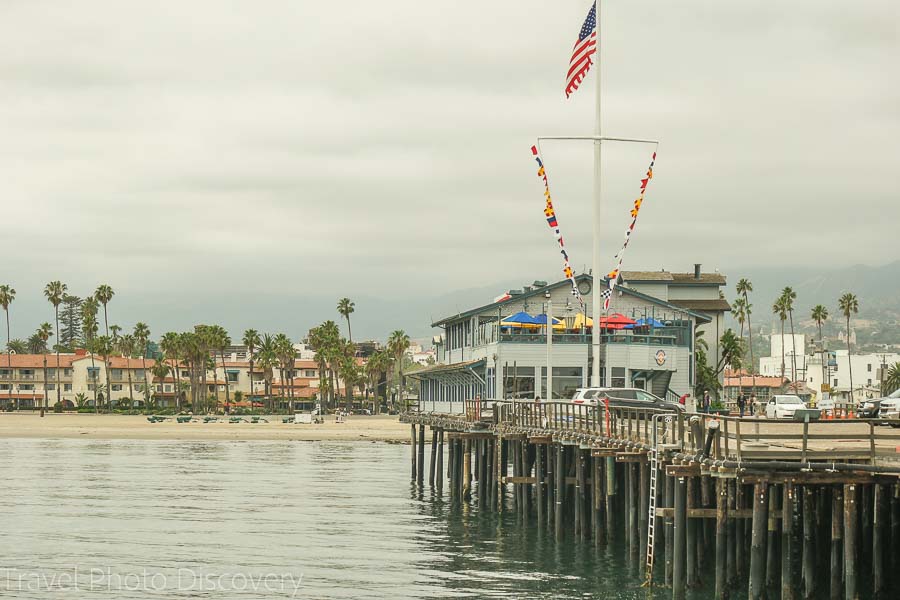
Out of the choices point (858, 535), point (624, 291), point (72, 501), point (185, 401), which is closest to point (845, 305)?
point (185, 401)

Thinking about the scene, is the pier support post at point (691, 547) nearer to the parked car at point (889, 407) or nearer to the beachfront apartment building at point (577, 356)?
the parked car at point (889, 407)

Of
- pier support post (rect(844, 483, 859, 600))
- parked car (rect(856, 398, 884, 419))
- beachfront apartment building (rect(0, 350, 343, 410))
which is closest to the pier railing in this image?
pier support post (rect(844, 483, 859, 600))

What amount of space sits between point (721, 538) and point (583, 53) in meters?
22.7

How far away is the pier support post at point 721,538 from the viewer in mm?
24125

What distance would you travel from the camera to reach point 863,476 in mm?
22922

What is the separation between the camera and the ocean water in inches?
1178

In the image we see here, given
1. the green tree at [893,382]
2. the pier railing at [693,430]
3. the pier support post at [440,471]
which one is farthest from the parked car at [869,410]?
the green tree at [893,382]

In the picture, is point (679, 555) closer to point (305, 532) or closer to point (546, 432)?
point (546, 432)

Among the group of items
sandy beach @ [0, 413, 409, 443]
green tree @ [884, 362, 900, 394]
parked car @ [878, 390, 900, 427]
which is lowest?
sandy beach @ [0, 413, 409, 443]

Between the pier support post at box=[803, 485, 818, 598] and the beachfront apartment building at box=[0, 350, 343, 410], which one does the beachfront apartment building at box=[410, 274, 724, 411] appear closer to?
the pier support post at box=[803, 485, 818, 598]

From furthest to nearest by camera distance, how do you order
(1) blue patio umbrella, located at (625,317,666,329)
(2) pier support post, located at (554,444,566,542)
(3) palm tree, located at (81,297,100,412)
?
(3) palm tree, located at (81,297,100,412) < (1) blue patio umbrella, located at (625,317,666,329) < (2) pier support post, located at (554,444,566,542)

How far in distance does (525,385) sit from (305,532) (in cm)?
1550

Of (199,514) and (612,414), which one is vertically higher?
(612,414)

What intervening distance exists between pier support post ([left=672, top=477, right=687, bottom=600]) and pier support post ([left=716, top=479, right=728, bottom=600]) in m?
0.83
